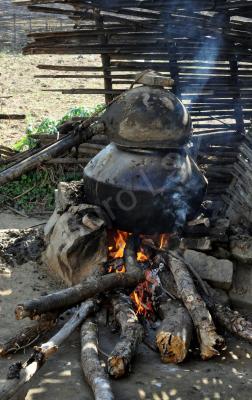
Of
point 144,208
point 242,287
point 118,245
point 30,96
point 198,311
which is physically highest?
point 144,208

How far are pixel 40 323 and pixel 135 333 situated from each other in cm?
81

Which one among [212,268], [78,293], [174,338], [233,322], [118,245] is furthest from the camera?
[118,245]

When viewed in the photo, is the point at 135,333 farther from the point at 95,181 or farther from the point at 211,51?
the point at 211,51

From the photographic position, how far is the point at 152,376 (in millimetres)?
4562

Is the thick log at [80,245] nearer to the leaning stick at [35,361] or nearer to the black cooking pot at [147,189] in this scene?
the black cooking pot at [147,189]

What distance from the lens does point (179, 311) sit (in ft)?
16.9

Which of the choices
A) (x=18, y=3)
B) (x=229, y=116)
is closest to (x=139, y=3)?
(x=18, y=3)

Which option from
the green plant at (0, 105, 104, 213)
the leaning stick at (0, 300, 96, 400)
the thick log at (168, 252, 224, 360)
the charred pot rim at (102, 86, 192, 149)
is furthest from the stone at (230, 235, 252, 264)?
the green plant at (0, 105, 104, 213)

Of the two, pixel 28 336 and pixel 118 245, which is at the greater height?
pixel 118 245

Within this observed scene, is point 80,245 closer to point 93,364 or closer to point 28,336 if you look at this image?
point 28,336

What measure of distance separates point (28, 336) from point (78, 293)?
57 centimetres

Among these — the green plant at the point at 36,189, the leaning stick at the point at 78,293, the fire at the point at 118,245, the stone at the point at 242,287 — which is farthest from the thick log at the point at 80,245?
the green plant at the point at 36,189

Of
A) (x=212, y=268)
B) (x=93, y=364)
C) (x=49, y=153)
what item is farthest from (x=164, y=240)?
(x=49, y=153)

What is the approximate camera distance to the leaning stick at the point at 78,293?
4.81 metres
